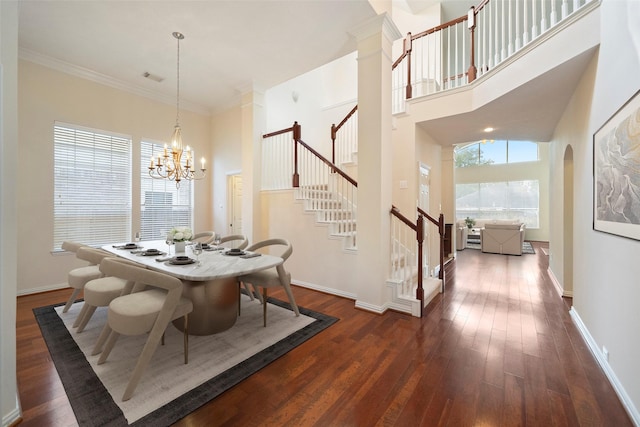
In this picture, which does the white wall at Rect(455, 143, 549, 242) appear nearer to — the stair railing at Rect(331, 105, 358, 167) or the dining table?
the stair railing at Rect(331, 105, 358, 167)

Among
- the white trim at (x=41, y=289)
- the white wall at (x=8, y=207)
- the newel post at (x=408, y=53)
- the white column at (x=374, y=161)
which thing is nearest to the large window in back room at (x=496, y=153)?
the newel post at (x=408, y=53)

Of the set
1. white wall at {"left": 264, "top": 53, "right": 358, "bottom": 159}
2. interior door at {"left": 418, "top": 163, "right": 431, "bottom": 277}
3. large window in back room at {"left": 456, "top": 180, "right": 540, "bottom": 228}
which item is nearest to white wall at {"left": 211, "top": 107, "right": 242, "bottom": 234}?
A: white wall at {"left": 264, "top": 53, "right": 358, "bottom": 159}

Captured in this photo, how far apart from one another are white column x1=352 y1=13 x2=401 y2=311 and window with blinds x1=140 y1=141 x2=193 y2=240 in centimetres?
384

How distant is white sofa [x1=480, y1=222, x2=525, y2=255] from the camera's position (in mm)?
7180

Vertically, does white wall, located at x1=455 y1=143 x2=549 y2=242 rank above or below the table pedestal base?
above

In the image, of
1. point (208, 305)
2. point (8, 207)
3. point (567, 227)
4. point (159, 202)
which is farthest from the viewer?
point (159, 202)

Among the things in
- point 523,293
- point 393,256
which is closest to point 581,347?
point 523,293

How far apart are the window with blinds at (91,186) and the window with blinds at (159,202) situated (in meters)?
0.24

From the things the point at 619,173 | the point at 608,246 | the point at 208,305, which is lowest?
the point at 208,305

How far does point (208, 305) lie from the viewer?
2.60m

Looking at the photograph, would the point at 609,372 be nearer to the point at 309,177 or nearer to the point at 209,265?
the point at 209,265

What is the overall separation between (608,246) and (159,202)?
21.3 feet

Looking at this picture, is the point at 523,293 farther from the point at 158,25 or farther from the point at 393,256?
the point at 158,25

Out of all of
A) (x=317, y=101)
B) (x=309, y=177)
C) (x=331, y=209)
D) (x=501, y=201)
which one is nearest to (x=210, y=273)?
(x=331, y=209)
